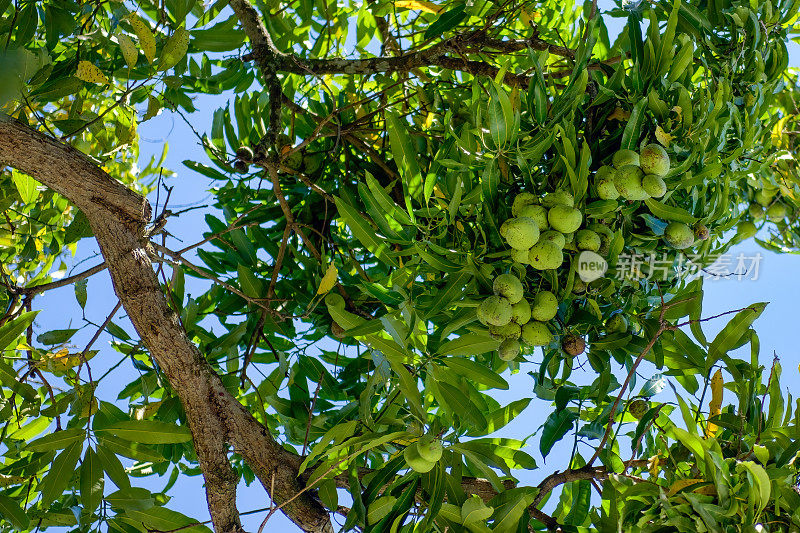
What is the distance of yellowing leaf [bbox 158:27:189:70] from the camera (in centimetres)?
168

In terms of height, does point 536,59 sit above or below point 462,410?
above

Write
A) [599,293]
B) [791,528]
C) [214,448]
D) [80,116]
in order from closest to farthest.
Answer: [791,528] → [599,293] → [214,448] → [80,116]

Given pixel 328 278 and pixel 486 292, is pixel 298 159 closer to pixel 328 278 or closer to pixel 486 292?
pixel 328 278

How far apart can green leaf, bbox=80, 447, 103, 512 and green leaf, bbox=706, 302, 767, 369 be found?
4.37 feet

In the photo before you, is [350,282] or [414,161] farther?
[350,282]

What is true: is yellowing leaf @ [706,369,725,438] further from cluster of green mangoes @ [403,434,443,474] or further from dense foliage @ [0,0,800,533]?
cluster of green mangoes @ [403,434,443,474]

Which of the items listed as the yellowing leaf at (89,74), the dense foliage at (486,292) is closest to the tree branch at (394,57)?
the dense foliage at (486,292)

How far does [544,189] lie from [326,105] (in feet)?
3.79

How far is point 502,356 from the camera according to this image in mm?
1452

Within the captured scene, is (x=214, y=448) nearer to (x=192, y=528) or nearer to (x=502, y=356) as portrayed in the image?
(x=192, y=528)

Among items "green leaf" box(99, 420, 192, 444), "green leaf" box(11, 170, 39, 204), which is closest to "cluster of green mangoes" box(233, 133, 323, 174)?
"green leaf" box(11, 170, 39, 204)

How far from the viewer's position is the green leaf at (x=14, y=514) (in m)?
1.61

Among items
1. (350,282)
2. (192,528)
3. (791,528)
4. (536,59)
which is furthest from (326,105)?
(791,528)

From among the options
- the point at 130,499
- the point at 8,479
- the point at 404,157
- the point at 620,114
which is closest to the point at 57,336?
the point at 8,479
